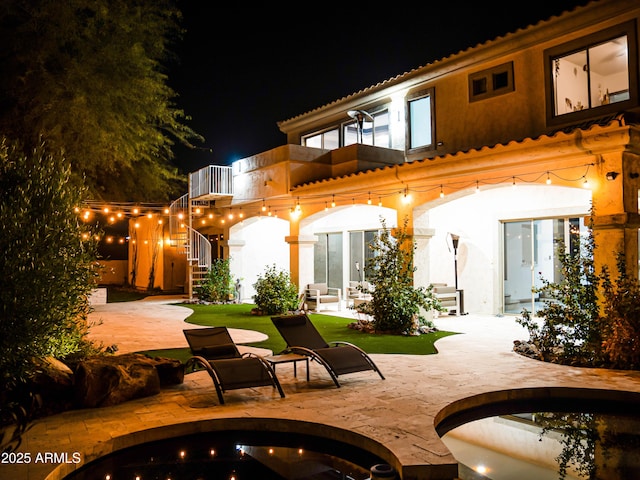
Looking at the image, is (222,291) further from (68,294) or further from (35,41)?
(68,294)

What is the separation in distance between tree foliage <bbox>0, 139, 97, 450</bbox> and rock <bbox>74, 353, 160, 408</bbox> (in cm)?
53

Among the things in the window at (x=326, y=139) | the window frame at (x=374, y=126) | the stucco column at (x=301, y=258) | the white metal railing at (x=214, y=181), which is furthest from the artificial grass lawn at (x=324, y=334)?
the window at (x=326, y=139)

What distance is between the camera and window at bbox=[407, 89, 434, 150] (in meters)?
15.4

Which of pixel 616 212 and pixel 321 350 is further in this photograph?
pixel 616 212

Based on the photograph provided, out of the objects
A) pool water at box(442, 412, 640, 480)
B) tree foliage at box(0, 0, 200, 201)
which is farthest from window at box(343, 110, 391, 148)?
pool water at box(442, 412, 640, 480)

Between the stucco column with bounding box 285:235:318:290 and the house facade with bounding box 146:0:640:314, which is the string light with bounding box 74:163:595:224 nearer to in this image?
the house facade with bounding box 146:0:640:314

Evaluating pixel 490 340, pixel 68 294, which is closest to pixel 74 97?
pixel 68 294

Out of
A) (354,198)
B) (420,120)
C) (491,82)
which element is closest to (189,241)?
(354,198)

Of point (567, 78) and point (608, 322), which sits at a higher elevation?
point (567, 78)

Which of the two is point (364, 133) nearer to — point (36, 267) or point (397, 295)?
point (397, 295)

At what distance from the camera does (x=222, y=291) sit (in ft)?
64.1

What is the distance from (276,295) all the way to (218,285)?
4.70m

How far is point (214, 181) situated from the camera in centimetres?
1959

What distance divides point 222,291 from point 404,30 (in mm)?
11462
